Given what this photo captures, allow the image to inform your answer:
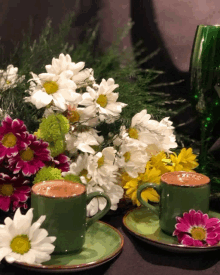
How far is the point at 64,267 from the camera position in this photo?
485 mm

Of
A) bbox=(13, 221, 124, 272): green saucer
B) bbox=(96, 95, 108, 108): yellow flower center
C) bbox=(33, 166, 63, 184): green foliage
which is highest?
bbox=(96, 95, 108, 108): yellow flower center

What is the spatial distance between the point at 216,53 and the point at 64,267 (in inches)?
20.8

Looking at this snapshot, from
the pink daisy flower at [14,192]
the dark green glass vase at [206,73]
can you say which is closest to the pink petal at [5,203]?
the pink daisy flower at [14,192]

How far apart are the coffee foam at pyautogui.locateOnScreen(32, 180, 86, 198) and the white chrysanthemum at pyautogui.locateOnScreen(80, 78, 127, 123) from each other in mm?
140

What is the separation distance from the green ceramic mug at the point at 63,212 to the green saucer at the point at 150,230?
100 millimetres

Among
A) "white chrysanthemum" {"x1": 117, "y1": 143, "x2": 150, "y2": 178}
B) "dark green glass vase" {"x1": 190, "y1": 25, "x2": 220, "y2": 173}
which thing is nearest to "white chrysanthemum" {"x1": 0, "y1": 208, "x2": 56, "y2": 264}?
"white chrysanthemum" {"x1": 117, "y1": 143, "x2": 150, "y2": 178}

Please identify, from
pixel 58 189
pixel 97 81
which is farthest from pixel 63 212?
pixel 97 81

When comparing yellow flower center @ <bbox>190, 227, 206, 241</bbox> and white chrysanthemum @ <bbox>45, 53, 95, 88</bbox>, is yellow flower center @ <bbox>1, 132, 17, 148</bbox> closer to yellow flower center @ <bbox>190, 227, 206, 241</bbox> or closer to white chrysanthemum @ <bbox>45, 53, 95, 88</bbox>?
white chrysanthemum @ <bbox>45, 53, 95, 88</bbox>

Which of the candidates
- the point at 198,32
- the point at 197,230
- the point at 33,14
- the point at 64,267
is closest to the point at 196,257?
the point at 197,230

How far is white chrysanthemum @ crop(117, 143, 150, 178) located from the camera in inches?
26.2

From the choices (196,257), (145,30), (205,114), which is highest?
(145,30)

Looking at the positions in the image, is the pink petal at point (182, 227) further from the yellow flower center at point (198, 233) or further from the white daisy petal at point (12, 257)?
the white daisy petal at point (12, 257)

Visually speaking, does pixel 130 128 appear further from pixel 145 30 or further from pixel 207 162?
pixel 145 30

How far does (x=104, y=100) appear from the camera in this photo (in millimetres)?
652
